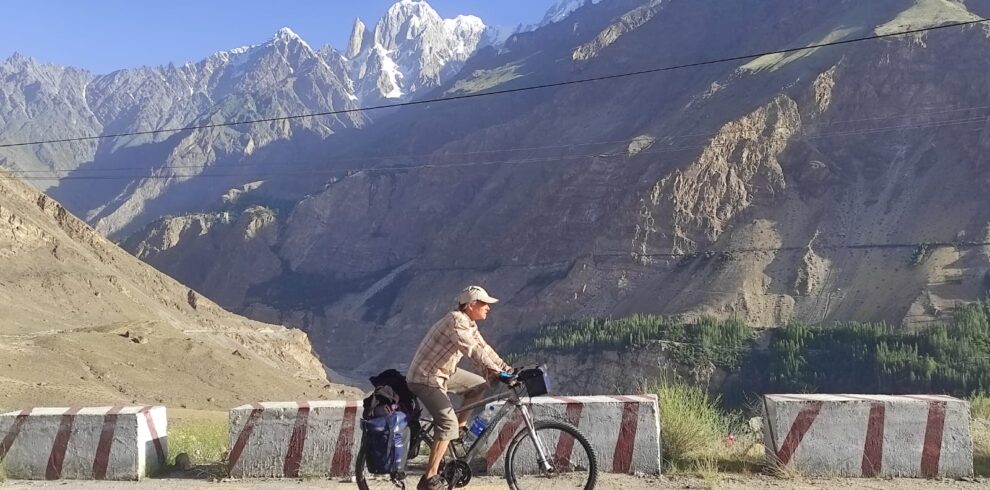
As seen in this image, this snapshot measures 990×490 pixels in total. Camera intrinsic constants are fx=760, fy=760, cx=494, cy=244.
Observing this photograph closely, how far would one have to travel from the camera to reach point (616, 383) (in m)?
50.2

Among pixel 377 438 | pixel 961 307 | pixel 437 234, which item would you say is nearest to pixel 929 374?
pixel 961 307

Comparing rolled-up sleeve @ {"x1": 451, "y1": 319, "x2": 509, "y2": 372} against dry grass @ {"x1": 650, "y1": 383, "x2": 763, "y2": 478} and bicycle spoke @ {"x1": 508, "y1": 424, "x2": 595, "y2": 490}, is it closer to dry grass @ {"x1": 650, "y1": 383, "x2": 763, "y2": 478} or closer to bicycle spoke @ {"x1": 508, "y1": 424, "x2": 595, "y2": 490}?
bicycle spoke @ {"x1": 508, "y1": 424, "x2": 595, "y2": 490}

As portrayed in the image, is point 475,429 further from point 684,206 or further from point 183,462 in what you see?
point 684,206

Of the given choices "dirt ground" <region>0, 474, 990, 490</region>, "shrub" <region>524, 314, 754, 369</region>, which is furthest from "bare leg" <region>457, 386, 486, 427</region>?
"shrub" <region>524, 314, 754, 369</region>

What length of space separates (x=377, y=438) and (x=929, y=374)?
43.0 metres

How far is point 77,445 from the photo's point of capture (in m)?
7.78

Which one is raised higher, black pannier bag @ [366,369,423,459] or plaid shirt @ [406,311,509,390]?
plaid shirt @ [406,311,509,390]

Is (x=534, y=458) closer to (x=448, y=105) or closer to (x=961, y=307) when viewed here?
(x=961, y=307)

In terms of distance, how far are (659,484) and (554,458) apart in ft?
4.46

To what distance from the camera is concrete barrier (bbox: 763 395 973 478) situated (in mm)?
7012

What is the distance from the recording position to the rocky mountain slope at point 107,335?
26531mm

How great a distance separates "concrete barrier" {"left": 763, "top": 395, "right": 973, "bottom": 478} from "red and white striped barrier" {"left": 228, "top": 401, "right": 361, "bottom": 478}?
4.13 m

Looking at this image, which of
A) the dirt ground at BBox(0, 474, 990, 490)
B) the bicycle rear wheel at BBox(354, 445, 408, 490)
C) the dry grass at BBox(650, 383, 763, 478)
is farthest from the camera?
the dry grass at BBox(650, 383, 763, 478)

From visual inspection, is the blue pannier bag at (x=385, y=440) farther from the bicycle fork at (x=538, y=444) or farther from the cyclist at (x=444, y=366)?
the bicycle fork at (x=538, y=444)
